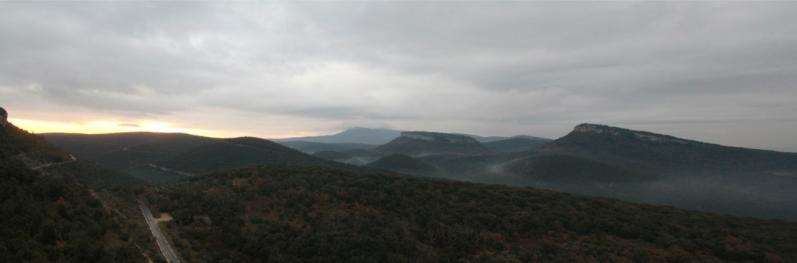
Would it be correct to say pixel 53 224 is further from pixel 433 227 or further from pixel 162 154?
pixel 162 154

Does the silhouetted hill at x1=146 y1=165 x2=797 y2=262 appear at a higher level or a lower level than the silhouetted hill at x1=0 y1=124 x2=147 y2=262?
lower

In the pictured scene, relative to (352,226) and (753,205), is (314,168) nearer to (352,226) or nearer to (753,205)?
(352,226)

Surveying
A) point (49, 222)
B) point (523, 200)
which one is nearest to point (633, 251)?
point (523, 200)

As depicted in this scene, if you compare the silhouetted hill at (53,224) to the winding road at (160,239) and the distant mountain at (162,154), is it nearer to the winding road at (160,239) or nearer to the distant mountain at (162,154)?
the winding road at (160,239)

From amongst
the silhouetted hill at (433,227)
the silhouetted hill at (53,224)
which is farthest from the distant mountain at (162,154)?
the silhouetted hill at (53,224)

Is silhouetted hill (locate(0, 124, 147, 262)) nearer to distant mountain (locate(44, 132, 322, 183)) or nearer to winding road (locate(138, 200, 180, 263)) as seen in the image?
winding road (locate(138, 200, 180, 263))

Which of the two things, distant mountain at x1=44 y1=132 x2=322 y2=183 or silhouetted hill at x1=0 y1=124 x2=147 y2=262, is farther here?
distant mountain at x1=44 y1=132 x2=322 y2=183

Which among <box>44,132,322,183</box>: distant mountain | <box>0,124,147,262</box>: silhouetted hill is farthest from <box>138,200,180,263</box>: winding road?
<box>44,132,322,183</box>: distant mountain
